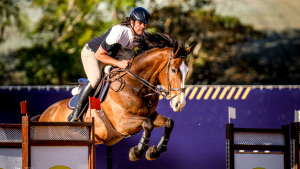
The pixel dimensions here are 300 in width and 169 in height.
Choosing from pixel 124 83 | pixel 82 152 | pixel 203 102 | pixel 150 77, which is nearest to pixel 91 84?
pixel 124 83

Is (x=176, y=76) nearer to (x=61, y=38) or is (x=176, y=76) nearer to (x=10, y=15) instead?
(x=61, y=38)

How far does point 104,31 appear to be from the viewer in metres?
9.70

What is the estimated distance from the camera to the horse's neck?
3.68 meters

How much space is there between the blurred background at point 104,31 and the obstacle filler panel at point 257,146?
261 inches

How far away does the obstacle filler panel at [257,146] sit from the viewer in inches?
140

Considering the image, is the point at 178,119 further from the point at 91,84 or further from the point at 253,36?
the point at 253,36

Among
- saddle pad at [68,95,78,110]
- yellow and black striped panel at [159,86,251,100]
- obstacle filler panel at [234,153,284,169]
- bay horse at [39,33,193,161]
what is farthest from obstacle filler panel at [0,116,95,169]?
yellow and black striped panel at [159,86,251,100]

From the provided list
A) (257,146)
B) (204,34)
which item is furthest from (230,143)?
(204,34)

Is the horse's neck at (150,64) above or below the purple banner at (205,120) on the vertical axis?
above

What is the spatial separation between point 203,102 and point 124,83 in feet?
5.72

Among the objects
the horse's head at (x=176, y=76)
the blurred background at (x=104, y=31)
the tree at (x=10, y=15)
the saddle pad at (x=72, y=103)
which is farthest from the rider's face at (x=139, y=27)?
the tree at (x=10, y=15)

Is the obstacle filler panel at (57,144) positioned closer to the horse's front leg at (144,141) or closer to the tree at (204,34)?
the horse's front leg at (144,141)

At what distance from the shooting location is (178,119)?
5117mm

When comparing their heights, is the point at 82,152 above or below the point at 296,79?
below
